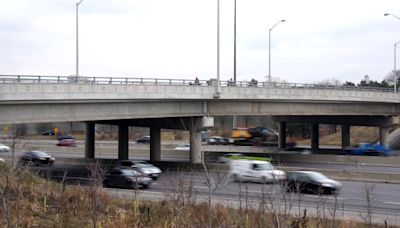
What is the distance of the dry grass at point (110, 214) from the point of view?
600 inches

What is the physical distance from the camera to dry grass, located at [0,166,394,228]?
1523 centimetres

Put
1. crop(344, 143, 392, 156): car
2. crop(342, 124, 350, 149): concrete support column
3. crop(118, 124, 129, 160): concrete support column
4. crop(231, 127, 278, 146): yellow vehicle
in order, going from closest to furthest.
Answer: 1. crop(118, 124, 129, 160): concrete support column
2. crop(344, 143, 392, 156): car
3. crop(342, 124, 350, 149): concrete support column
4. crop(231, 127, 278, 146): yellow vehicle

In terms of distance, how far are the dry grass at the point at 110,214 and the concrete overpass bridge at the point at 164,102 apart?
41.2 feet

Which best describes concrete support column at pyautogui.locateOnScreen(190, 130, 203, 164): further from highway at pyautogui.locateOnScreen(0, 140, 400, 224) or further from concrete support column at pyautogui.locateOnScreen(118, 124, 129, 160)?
concrete support column at pyautogui.locateOnScreen(118, 124, 129, 160)

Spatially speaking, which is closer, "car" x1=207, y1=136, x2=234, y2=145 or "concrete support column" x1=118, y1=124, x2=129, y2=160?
"concrete support column" x1=118, y1=124, x2=129, y2=160

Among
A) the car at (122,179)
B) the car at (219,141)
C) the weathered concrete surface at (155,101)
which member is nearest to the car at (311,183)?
the car at (122,179)

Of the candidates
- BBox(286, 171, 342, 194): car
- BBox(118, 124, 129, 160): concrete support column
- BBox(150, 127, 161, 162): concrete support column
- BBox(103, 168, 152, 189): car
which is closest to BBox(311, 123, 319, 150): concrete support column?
BBox(150, 127, 161, 162): concrete support column

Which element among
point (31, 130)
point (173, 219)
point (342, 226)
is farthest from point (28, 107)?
point (31, 130)

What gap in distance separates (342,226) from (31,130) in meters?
117

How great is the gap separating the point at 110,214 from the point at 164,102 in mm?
25462

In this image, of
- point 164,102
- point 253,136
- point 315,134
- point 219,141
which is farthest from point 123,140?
point 253,136

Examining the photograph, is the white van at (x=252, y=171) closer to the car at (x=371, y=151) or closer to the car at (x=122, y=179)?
the car at (x=122, y=179)

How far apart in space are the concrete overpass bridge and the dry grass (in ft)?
41.2

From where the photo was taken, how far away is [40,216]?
1642 centimetres
